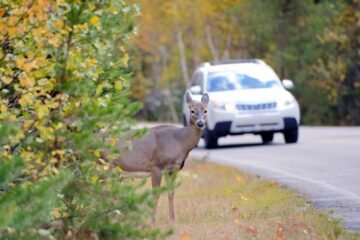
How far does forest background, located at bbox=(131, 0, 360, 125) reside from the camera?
5025cm

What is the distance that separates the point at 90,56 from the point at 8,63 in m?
0.66

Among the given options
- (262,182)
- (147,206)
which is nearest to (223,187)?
(262,182)

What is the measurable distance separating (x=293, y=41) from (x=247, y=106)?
87.2ft

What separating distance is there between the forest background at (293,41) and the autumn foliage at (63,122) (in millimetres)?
30796

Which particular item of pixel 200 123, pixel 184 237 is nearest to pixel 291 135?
pixel 200 123

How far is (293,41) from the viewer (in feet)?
180

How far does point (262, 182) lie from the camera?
18.9m

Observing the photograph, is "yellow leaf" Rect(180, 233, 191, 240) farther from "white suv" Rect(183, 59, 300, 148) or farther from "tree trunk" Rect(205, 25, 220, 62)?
"tree trunk" Rect(205, 25, 220, 62)

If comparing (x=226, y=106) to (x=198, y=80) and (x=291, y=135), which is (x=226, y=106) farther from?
(x=198, y=80)

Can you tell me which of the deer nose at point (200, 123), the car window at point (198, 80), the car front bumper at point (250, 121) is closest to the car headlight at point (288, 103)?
the car front bumper at point (250, 121)

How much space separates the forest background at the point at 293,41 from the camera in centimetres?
5025

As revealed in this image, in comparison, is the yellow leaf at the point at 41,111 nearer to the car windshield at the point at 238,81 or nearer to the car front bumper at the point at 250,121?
the car front bumper at the point at 250,121

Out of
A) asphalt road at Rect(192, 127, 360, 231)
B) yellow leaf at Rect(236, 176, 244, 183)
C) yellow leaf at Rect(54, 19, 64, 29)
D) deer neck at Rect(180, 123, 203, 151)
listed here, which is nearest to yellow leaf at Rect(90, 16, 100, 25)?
yellow leaf at Rect(54, 19, 64, 29)

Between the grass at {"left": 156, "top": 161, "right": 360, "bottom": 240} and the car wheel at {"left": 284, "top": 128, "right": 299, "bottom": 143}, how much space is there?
850 centimetres
